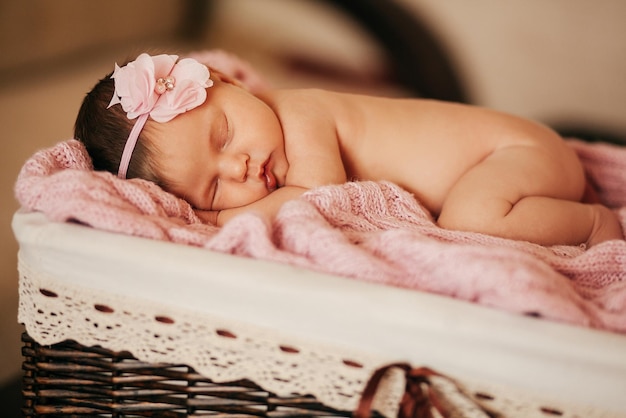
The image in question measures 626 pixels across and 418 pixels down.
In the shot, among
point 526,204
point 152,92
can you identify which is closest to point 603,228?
point 526,204

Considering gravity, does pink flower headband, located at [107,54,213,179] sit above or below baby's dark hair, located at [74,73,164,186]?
above

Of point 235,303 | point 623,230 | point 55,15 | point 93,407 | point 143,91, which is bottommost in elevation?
point 93,407

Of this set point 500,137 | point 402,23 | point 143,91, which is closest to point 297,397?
point 143,91

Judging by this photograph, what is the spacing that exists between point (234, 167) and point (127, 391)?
383 millimetres

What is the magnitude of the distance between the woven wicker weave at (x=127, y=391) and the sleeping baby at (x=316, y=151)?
12.0 inches

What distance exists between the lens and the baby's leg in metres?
0.97

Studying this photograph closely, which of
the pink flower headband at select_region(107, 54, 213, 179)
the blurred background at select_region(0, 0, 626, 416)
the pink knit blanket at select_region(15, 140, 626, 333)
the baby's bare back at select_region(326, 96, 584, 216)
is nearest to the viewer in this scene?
the pink knit blanket at select_region(15, 140, 626, 333)

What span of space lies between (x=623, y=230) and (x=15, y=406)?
1356 millimetres

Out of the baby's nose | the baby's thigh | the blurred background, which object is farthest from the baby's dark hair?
the blurred background

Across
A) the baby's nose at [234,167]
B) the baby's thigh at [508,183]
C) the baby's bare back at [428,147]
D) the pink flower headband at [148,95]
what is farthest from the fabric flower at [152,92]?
the baby's thigh at [508,183]

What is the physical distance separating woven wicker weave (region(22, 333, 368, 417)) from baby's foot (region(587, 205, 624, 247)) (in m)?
0.59

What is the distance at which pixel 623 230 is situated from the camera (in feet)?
3.64

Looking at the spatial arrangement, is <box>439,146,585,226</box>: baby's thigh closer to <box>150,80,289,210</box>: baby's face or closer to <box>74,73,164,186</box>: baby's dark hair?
<box>150,80,289,210</box>: baby's face

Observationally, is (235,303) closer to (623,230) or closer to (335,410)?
(335,410)
